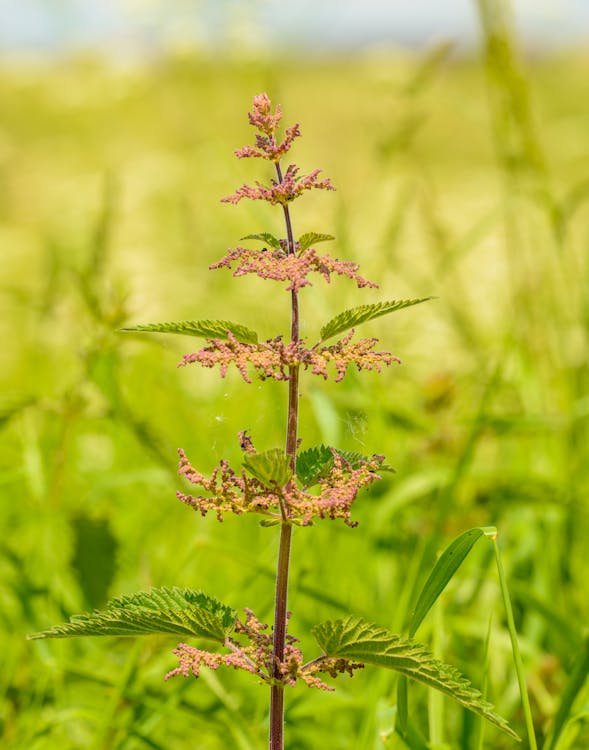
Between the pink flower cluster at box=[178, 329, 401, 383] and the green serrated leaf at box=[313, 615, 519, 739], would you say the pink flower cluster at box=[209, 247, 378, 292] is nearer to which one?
the pink flower cluster at box=[178, 329, 401, 383]

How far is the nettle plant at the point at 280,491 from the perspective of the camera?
2.69ft

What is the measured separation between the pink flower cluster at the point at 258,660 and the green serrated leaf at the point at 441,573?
156 mm

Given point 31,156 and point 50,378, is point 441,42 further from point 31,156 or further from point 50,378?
point 31,156

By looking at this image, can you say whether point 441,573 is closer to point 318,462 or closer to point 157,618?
point 318,462

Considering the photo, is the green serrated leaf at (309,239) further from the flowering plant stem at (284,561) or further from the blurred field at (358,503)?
the blurred field at (358,503)

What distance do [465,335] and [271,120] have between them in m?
2.17

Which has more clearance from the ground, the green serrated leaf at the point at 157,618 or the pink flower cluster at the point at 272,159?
the pink flower cluster at the point at 272,159

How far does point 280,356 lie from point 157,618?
0.26 metres

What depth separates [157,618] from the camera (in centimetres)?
85

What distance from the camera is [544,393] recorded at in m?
2.94

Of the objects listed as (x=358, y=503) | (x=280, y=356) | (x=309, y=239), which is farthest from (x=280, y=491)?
(x=358, y=503)

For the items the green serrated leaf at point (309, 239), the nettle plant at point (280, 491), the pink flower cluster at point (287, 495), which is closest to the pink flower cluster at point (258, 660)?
the nettle plant at point (280, 491)

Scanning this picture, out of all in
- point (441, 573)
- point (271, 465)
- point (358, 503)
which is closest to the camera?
point (271, 465)

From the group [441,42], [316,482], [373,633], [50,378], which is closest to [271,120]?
[316,482]
